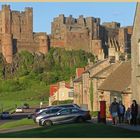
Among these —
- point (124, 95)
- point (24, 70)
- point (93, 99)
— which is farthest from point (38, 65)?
point (124, 95)

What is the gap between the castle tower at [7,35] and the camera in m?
145

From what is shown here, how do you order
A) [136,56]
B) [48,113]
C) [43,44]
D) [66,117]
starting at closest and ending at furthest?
[136,56], [66,117], [48,113], [43,44]

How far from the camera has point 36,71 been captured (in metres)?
140

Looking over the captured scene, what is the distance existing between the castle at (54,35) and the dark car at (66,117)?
324 ft

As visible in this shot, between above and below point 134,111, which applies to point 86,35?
above

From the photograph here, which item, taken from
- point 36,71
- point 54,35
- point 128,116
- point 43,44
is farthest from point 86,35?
point 128,116

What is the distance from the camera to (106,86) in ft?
163

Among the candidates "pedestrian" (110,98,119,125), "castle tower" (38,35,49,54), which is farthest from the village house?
"castle tower" (38,35,49,54)

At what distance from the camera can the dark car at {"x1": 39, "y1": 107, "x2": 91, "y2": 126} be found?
1582 inches

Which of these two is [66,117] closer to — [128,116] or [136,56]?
[128,116]

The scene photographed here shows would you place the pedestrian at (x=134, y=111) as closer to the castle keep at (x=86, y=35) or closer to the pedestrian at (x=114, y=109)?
the pedestrian at (x=114, y=109)

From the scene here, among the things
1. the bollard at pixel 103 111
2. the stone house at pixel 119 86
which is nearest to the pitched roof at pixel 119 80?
the stone house at pixel 119 86

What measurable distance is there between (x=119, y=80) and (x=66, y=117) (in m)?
8.68

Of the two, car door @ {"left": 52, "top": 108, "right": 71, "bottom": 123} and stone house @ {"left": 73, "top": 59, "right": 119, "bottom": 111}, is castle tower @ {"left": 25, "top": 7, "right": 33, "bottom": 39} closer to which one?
stone house @ {"left": 73, "top": 59, "right": 119, "bottom": 111}
